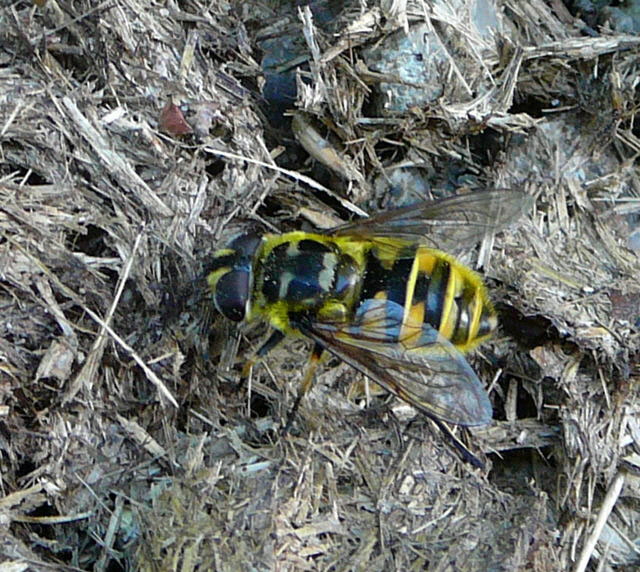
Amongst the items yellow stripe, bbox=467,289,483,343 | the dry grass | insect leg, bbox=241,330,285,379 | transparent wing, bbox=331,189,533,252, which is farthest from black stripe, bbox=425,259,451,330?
insect leg, bbox=241,330,285,379

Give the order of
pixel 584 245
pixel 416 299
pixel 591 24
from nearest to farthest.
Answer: pixel 416 299
pixel 584 245
pixel 591 24

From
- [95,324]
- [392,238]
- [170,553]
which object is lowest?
[170,553]

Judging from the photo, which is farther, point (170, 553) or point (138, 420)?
point (138, 420)

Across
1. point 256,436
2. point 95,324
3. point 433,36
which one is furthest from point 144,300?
point 433,36

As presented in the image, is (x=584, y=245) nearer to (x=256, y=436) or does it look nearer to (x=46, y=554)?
(x=256, y=436)

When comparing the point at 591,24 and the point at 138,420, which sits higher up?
the point at 591,24

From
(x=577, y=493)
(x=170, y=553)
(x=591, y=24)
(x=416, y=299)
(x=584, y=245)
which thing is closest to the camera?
(x=170, y=553)

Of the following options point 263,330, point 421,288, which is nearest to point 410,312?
point 421,288
